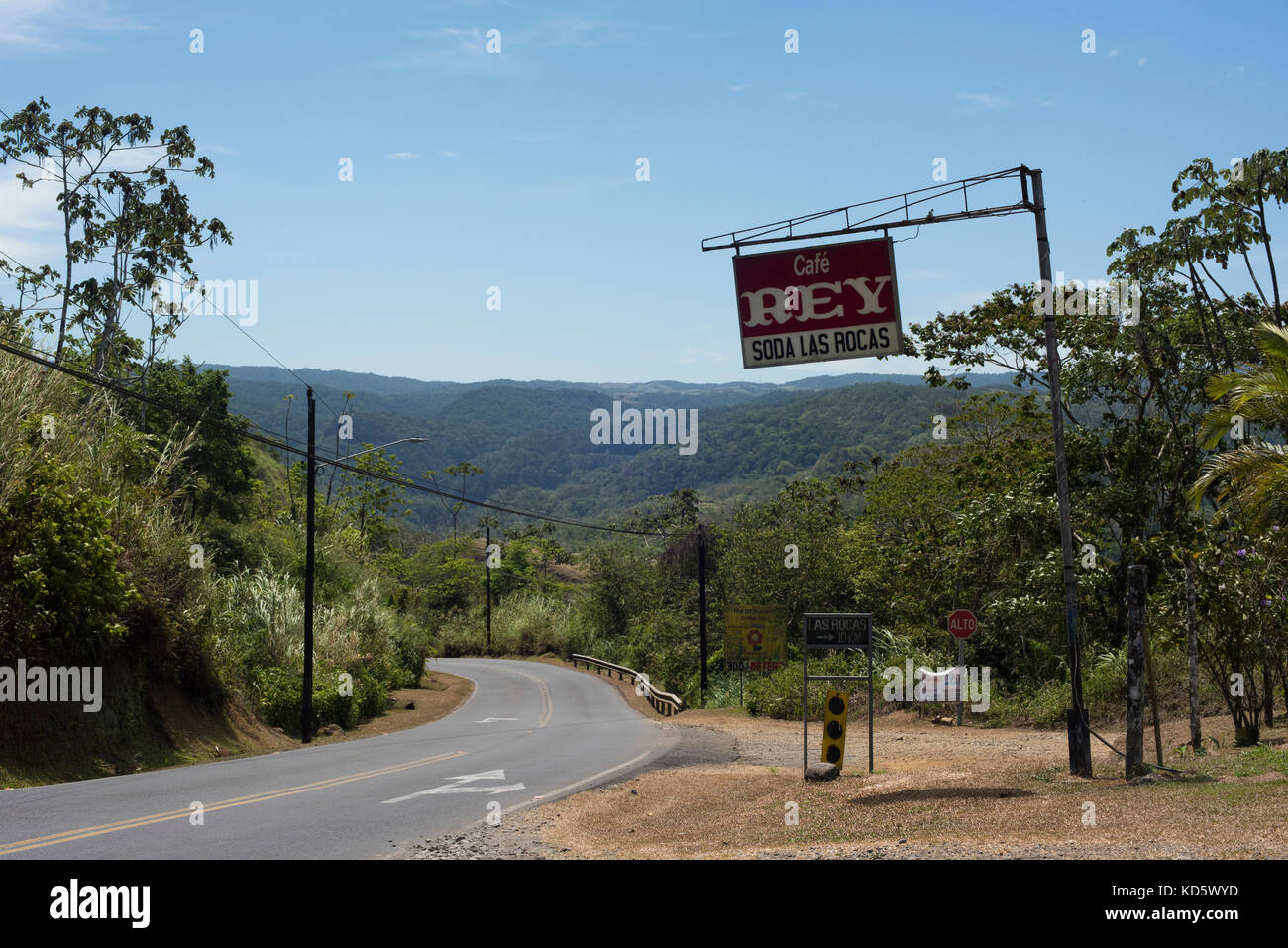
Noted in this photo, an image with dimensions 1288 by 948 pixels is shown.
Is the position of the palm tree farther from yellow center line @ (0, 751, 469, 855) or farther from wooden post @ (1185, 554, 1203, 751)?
yellow center line @ (0, 751, 469, 855)

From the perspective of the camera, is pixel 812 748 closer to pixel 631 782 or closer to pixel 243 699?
pixel 631 782

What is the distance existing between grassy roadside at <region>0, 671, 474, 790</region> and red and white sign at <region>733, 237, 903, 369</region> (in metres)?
13.2

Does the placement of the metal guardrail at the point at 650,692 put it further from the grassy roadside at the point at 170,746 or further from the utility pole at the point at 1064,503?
the utility pole at the point at 1064,503

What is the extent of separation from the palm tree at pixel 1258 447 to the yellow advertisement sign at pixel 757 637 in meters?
22.2

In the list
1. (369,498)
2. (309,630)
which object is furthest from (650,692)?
(369,498)

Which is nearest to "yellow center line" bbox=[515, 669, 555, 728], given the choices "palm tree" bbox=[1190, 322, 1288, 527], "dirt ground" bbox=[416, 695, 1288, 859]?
"dirt ground" bbox=[416, 695, 1288, 859]

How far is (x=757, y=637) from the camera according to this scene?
38062 millimetres

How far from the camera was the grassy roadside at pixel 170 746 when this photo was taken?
1731cm

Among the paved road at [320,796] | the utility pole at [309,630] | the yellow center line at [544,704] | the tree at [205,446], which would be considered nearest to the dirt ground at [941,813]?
the paved road at [320,796]

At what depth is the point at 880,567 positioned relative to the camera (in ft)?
126

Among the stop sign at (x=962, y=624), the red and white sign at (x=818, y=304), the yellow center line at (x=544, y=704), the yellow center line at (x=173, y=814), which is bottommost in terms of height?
the yellow center line at (x=544, y=704)

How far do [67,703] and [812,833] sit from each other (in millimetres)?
14419

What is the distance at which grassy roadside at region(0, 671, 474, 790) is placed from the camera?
56.8 feet
